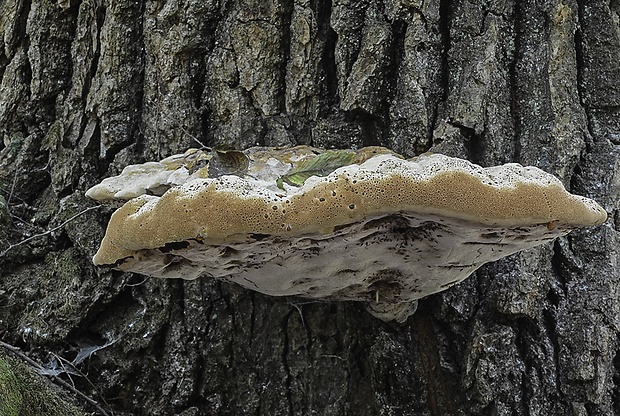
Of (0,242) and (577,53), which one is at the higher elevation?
(577,53)

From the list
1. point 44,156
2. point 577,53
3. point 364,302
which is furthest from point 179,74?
point 577,53

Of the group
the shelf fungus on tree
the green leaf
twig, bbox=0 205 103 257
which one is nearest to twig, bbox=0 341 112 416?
twig, bbox=0 205 103 257

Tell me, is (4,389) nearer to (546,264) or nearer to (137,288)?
(137,288)

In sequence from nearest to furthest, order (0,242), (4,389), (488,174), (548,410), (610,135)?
1. (488,174)
2. (4,389)
3. (548,410)
4. (610,135)
5. (0,242)

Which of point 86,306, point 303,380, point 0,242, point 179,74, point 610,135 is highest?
point 179,74

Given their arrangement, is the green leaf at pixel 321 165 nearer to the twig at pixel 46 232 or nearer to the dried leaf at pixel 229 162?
the dried leaf at pixel 229 162

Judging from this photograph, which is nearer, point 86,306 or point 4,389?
point 4,389

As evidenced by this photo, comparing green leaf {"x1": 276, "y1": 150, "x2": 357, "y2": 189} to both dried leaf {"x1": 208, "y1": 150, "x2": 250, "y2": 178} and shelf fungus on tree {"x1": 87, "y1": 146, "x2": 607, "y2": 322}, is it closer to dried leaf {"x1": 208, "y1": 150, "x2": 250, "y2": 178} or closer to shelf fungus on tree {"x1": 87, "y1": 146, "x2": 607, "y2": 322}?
shelf fungus on tree {"x1": 87, "y1": 146, "x2": 607, "y2": 322}
